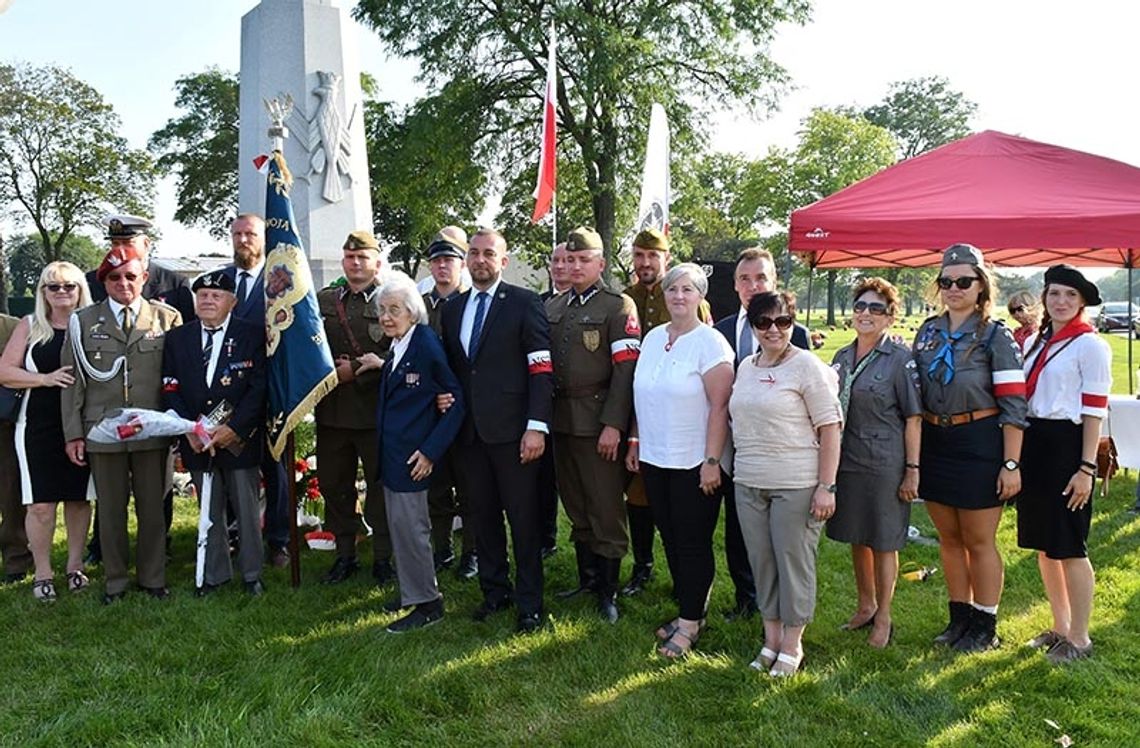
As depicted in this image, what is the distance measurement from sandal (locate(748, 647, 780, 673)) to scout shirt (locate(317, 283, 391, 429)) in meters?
2.51

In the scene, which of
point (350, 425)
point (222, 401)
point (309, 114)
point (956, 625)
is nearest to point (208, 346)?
point (222, 401)

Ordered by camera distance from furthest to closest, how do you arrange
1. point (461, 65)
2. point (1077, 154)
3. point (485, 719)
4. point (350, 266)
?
point (461, 65)
point (1077, 154)
point (350, 266)
point (485, 719)

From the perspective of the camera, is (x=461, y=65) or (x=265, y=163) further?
(x=461, y=65)

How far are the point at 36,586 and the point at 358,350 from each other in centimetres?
221

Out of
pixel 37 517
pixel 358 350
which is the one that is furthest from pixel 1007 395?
pixel 37 517

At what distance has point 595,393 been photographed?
13.4ft

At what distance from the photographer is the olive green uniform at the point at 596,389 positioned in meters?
3.99

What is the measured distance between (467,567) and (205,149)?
Result: 34.5 m

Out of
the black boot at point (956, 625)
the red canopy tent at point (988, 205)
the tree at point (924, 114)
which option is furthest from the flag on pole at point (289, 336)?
the tree at point (924, 114)

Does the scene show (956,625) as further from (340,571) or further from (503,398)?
(340,571)

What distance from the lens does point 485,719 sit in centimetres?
314

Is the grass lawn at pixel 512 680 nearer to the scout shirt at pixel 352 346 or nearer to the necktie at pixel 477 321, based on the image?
the scout shirt at pixel 352 346

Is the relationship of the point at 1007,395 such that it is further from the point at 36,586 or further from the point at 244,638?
the point at 36,586

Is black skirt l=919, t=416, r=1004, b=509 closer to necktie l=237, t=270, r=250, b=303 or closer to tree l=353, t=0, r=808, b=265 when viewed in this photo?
necktie l=237, t=270, r=250, b=303
